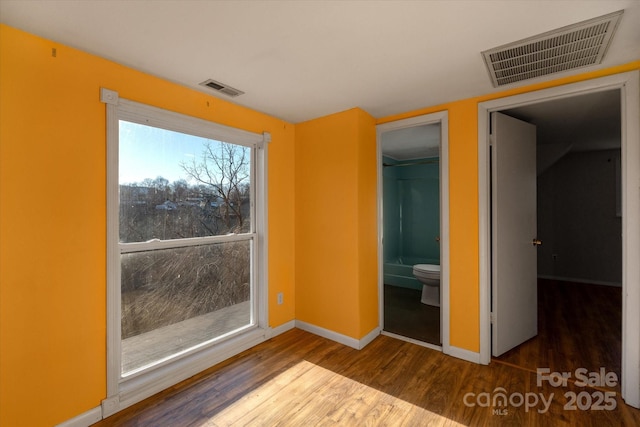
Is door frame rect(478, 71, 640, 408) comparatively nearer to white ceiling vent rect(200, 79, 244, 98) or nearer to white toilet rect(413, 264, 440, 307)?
white toilet rect(413, 264, 440, 307)

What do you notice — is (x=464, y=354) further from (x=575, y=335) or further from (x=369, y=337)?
(x=575, y=335)

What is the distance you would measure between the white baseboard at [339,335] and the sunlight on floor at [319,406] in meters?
0.52

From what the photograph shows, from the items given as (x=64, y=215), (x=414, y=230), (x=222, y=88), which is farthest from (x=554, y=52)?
(x=414, y=230)

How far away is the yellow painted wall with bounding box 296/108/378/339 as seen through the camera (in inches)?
108

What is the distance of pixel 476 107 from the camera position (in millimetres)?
2438

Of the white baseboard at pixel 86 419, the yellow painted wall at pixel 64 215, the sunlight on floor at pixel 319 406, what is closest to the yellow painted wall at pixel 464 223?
the yellow painted wall at pixel 64 215

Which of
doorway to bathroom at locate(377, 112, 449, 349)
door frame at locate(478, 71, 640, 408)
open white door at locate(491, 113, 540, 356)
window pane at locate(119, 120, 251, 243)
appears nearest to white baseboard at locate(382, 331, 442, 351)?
doorway to bathroom at locate(377, 112, 449, 349)

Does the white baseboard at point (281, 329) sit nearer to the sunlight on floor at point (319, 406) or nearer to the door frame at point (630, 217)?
the sunlight on floor at point (319, 406)

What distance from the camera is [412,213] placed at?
17.4ft

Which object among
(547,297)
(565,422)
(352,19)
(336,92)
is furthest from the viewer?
(547,297)

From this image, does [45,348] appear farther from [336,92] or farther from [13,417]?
[336,92]

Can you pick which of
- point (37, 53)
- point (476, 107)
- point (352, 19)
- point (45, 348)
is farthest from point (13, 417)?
point (476, 107)

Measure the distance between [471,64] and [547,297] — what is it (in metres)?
3.93

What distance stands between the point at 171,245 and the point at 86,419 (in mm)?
1152
